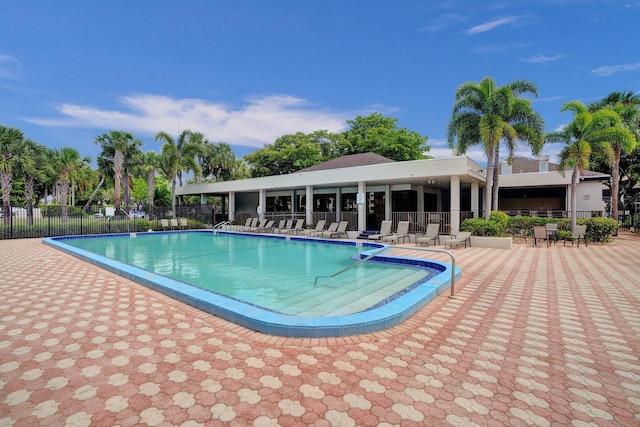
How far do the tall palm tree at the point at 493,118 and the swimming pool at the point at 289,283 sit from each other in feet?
25.1

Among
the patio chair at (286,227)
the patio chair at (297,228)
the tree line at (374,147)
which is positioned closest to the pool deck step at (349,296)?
the tree line at (374,147)

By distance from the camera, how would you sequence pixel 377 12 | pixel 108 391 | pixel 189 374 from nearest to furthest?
1. pixel 108 391
2. pixel 189 374
3. pixel 377 12

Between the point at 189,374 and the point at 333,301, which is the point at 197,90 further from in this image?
the point at 189,374

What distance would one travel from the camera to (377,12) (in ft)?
52.1

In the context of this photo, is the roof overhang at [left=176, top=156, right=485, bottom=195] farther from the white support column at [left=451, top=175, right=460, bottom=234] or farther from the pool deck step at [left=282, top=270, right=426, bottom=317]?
the pool deck step at [left=282, top=270, right=426, bottom=317]

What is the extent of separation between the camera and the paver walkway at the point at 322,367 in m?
2.28

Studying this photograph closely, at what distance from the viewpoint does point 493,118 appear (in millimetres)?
14789

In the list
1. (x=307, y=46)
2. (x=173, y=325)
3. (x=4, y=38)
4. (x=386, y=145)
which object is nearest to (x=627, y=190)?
(x=386, y=145)

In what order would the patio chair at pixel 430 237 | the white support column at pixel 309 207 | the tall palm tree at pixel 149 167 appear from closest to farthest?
the patio chair at pixel 430 237 < the white support column at pixel 309 207 < the tall palm tree at pixel 149 167

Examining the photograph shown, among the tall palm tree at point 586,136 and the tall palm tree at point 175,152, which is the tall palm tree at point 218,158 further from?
the tall palm tree at point 586,136

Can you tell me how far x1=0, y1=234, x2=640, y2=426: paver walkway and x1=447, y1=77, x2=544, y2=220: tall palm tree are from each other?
11.4m

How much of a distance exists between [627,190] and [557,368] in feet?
111

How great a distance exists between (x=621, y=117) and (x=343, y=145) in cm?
2275

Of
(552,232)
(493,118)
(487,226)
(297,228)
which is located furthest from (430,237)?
(297,228)
